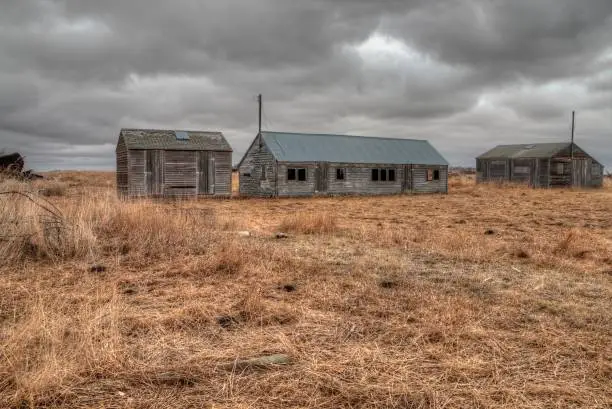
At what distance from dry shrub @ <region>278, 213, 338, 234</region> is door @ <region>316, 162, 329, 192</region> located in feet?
64.4

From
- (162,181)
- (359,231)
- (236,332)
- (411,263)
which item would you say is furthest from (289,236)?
(162,181)

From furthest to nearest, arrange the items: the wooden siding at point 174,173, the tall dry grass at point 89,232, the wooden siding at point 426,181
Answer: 1. the wooden siding at point 426,181
2. the wooden siding at point 174,173
3. the tall dry grass at point 89,232

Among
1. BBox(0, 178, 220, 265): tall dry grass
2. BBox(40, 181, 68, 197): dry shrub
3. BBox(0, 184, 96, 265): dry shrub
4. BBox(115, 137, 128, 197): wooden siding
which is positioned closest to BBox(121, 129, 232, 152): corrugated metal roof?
BBox(115, 137, 128, 197): wooden siding

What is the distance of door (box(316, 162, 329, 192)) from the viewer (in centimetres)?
3303

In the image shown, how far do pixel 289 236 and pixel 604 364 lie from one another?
835 centimetres

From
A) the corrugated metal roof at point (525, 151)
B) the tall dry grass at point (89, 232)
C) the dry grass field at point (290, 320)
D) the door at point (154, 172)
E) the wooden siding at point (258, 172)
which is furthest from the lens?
the corrugated metal roof at point (525, 151)

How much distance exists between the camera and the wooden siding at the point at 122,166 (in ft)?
92.8

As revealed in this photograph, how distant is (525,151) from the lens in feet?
153

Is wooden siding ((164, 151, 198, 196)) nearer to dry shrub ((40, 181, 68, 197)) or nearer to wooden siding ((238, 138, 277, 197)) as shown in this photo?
wooden siding ((238, 138, 277, 197))

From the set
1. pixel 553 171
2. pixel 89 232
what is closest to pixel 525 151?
pixel 553 171

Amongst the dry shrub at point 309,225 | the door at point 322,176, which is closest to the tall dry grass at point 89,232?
the dry shrub at point 309,225

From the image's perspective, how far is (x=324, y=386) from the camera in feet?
12.2

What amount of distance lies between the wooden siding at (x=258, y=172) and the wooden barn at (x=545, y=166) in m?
25.6

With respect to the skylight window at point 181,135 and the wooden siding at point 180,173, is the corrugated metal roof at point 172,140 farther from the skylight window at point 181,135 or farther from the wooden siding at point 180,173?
the wooden siding at point 180,173
